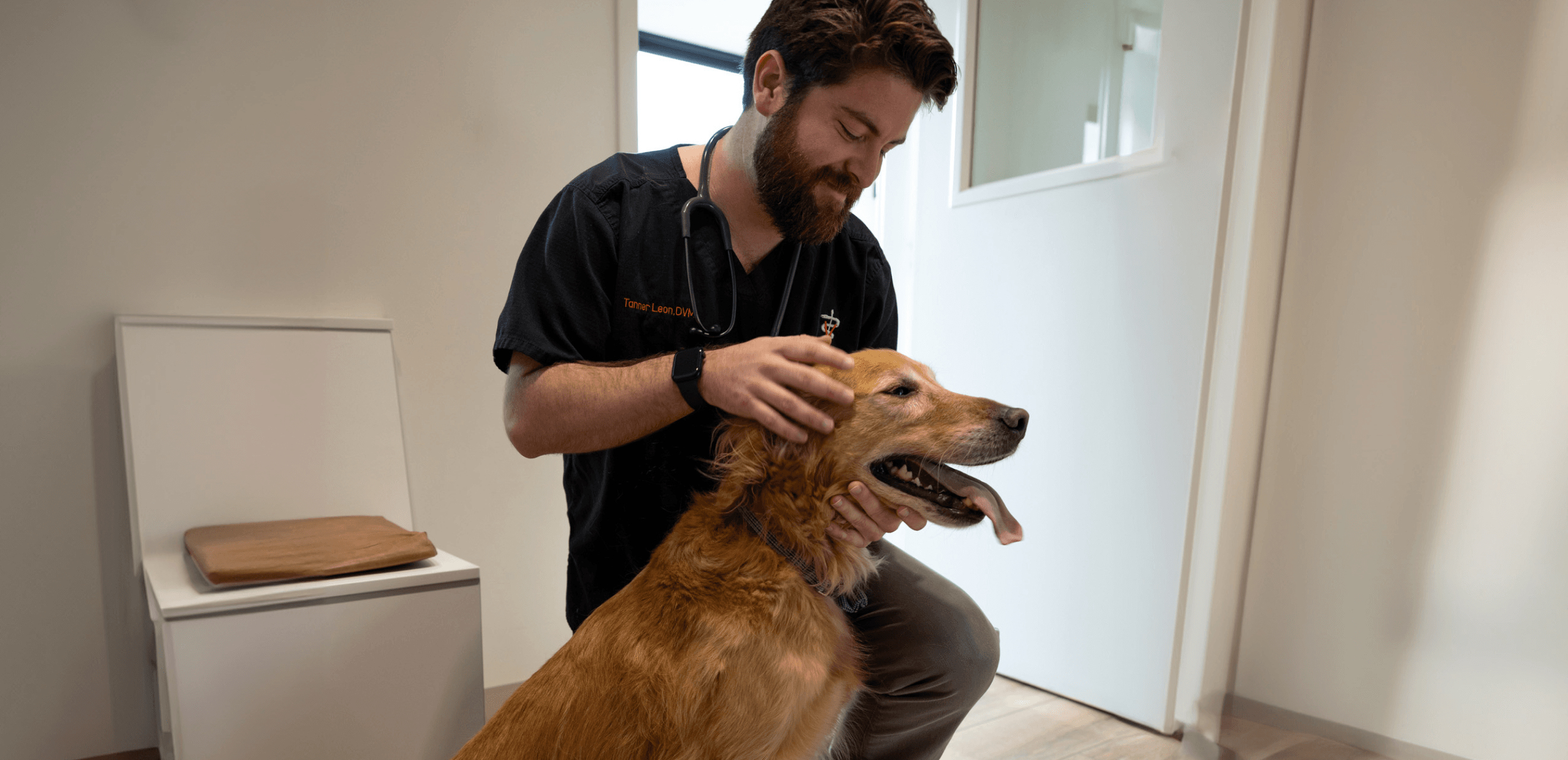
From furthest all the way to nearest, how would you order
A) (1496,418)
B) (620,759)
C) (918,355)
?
(918,355) < (1496,418) < (620,759)

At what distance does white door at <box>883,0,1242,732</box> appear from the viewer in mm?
2252

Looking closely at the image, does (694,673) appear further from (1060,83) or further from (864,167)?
(1060,83)

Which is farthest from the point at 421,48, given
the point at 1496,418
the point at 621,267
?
the point at 1496,418

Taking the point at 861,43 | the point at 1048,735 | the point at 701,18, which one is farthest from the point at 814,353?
the point at 701,18

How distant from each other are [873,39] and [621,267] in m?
0.58

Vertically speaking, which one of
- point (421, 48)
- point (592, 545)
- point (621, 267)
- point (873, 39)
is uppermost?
point (421, 48)

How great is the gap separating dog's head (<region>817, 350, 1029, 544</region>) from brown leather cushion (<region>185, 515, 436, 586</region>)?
Result: 2.98 feet

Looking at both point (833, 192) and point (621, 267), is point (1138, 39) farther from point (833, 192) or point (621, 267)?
point (621, 267)

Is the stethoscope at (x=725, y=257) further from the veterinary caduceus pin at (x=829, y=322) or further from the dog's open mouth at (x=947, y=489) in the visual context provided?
the dog's open mouth at (x=947, y=489)

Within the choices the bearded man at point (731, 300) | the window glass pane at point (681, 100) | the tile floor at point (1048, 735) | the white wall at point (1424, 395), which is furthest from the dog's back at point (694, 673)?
the window glass pane at point (681, 100)

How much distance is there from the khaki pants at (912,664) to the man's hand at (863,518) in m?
0.29

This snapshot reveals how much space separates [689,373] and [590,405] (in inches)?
7.0

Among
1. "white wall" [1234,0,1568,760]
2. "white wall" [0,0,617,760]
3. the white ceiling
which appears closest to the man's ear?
"white wall" [0,0,617,760]

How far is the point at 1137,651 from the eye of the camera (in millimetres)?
2354
